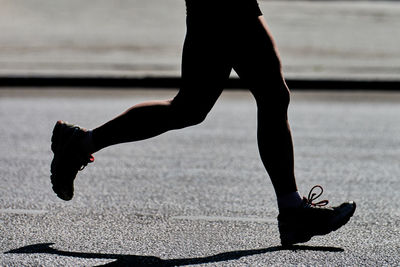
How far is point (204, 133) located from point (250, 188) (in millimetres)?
2268

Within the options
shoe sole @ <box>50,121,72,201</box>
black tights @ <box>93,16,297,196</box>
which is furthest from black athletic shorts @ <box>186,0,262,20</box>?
shoe sole @ <box>50,121,72,201</box>

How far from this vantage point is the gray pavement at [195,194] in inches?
161

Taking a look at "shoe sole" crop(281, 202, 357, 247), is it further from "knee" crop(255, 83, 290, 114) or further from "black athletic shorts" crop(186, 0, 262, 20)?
"black athletic shorts" crop(186, 0, 262, 20)

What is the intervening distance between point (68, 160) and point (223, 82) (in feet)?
2.93

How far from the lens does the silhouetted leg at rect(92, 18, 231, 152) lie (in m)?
4.19

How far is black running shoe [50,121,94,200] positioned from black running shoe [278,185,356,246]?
1.06 meters

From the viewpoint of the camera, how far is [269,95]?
13.6 feet

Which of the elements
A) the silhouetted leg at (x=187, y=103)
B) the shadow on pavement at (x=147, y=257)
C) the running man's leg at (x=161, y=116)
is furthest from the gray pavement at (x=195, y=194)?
the silhouetted leg at (x=187, y=103)

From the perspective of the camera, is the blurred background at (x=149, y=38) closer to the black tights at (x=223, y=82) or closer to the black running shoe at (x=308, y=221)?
the black tights at (x=223, y=82)

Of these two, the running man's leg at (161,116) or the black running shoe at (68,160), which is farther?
the black running shoe at (68,160)

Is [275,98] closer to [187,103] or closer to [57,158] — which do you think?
[187,103]

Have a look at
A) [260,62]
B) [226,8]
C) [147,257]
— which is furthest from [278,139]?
[147,257]

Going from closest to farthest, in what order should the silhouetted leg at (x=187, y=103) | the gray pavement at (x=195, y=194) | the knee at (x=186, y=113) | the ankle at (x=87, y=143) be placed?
the gray pavement at (x=195, y=194), the silhouetted leg at (x=187, y=103), the knee at (x=186, y=113), the ankle at (x=87, y=143)

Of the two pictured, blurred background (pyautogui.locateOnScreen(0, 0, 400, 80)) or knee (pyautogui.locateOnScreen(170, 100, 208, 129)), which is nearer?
knee (pyautogui.locateOnScreen(170, 100, 208, 129))
